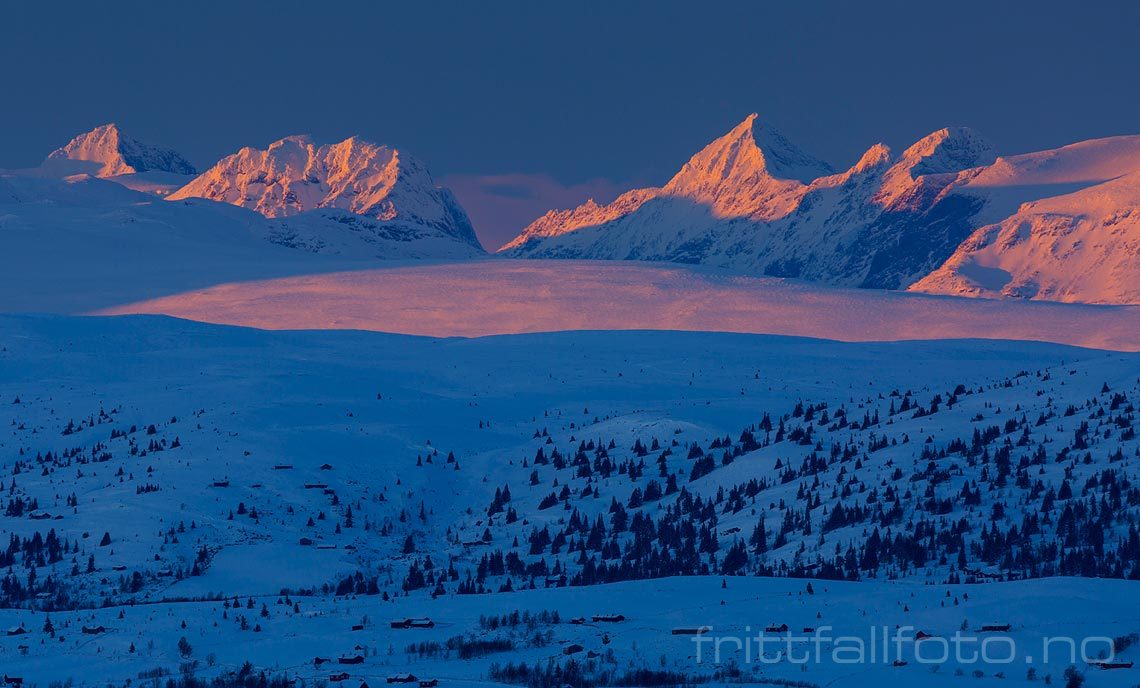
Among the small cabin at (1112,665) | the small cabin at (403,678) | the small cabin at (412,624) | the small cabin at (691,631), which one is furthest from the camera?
the small cabin at (412,624)

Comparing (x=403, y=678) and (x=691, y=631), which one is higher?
(x=691, y=631)

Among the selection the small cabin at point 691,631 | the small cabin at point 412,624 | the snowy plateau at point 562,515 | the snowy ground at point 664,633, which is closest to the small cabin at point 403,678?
the snowy ground at point 664,633

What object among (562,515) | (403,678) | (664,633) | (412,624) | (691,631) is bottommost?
(403,678)

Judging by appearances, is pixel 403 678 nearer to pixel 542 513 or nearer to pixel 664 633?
pixel 664 633

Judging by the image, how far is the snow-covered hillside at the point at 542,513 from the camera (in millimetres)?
54188

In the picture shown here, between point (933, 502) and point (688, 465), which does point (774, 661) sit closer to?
point (933, 502)

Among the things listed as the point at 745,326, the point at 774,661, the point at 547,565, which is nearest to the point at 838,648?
the point at 774,661

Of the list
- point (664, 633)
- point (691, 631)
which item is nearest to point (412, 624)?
point (664, 633)

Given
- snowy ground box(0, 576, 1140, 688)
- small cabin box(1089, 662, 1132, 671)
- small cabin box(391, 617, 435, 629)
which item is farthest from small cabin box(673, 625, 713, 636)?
small cabin box(1089, 662, 1132, 671)

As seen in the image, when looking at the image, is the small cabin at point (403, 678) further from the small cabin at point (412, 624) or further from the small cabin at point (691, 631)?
the small cabin at point (691, 631)

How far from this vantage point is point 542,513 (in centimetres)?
9494

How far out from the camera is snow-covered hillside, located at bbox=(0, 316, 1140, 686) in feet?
178

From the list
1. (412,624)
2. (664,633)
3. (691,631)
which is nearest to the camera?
(691,631)

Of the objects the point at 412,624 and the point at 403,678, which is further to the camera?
the point at 412,624
